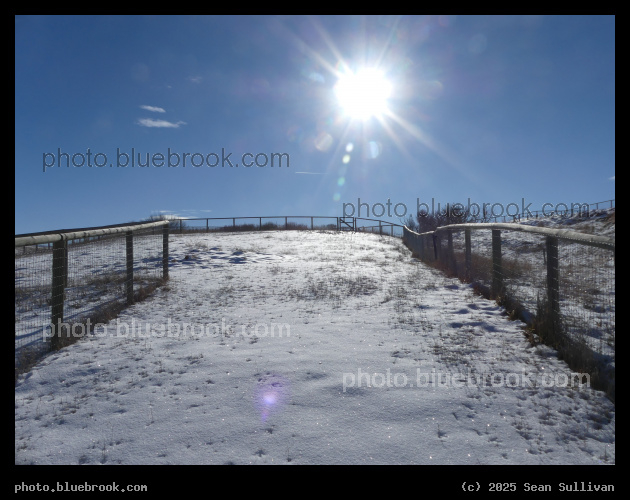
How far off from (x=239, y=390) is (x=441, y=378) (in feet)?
7.30

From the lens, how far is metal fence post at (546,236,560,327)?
5121mm

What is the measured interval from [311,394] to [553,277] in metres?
3.83

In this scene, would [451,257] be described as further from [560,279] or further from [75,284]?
[75,284]

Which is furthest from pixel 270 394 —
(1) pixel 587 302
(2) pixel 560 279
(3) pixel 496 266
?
(1) pixel 587 302

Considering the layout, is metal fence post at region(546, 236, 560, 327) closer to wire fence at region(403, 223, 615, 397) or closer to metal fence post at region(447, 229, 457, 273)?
wire fence at region(403, 223, 615, 397)

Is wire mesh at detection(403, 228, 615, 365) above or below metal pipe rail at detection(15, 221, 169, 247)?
below

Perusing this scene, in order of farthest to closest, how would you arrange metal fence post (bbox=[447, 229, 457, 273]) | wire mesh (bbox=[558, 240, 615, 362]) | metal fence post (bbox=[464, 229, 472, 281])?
metal fence post (bbox=[447, 229, 457, 273]) < metal fence post (bbox=[464, 229, 472, 281]) < wire mesh (bbox=[558, 240, 615, 362])

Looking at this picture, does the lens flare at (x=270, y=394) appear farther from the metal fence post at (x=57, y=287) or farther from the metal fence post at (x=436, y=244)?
the metal fence post at (x=436, y=244)

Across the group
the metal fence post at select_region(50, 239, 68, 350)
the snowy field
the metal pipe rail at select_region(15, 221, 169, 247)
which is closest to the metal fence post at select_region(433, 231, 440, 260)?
the snowy field

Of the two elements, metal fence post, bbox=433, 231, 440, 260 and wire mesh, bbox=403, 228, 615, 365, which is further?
metal fence post, bbox=433, 231, 440, 260

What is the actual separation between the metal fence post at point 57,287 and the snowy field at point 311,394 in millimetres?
404

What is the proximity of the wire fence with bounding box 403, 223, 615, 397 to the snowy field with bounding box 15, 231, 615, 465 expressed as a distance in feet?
1.36

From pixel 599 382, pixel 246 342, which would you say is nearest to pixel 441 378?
pixel 599 382
